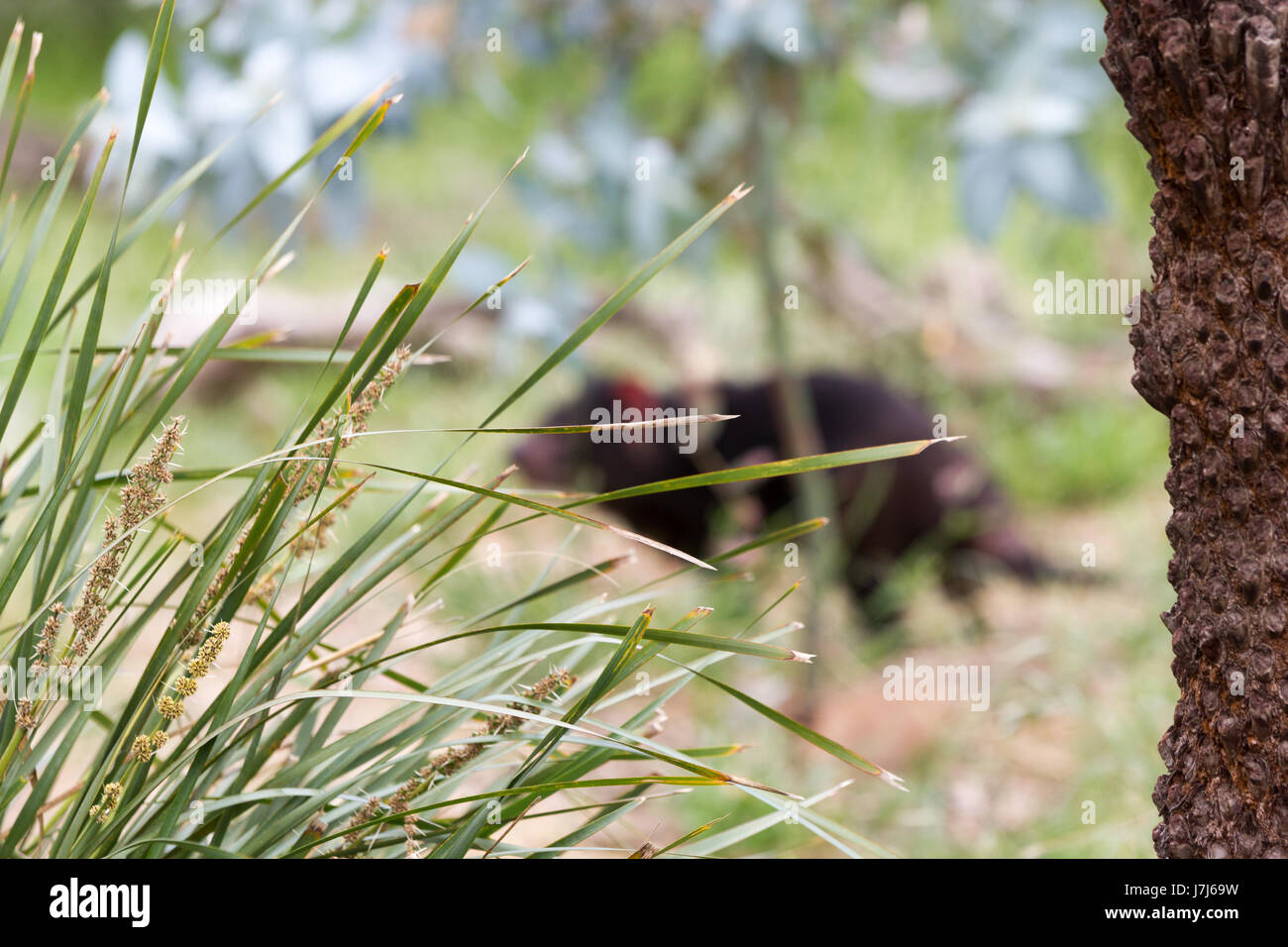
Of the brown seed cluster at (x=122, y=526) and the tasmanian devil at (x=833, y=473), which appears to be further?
the tasmanian devil at (x=833, y=473)

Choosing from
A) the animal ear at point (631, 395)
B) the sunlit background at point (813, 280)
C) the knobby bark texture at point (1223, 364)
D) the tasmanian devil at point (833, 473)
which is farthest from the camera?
the animal ear at point (631, 395)

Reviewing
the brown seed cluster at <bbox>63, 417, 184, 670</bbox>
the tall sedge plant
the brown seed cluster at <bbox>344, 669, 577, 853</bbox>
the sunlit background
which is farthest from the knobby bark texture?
the sunlit background

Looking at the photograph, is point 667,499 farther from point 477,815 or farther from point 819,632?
point 477,815

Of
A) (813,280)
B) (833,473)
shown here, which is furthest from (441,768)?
(813,280)

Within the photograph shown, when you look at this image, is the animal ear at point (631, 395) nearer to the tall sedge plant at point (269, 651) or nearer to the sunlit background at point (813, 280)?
the sunlit background at point (813, 280)

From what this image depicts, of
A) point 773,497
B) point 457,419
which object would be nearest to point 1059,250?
point 773,497

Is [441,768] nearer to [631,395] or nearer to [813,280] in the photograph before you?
[631,395]

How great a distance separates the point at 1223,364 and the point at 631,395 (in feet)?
8.35

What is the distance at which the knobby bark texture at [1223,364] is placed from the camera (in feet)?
2.20

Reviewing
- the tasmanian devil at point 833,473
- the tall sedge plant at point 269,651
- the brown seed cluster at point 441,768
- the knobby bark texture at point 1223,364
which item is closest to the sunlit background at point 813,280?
the tasmanian devil at point 833,473

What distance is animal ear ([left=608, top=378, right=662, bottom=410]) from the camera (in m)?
3.20

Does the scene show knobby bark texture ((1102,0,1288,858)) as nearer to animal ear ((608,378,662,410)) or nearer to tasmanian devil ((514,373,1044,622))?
tasmanian devil ((514,373,1044,622))

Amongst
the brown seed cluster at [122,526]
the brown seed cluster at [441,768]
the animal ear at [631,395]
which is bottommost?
the brown seed cluster at [441,768]

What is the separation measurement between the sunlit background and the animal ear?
156 mm
